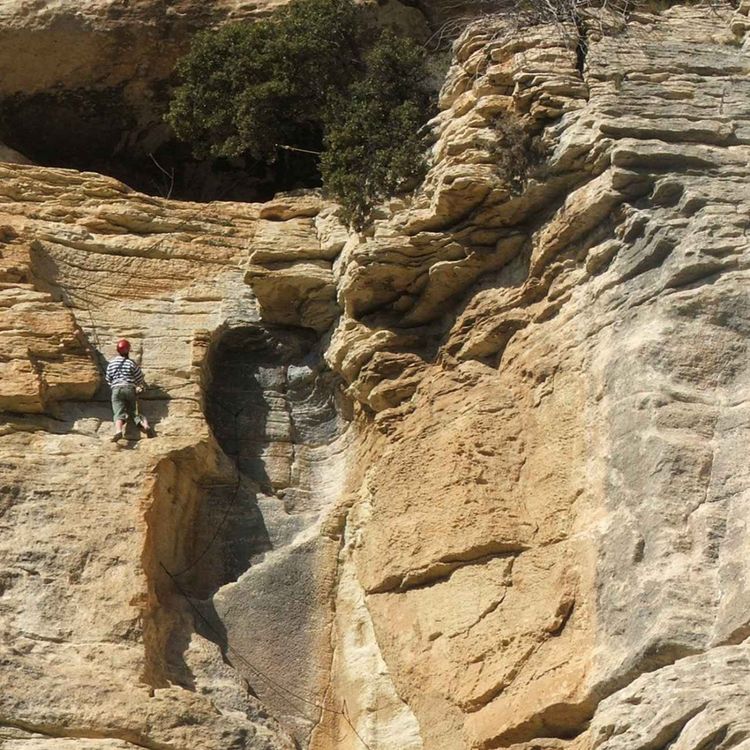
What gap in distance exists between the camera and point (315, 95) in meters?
18.3

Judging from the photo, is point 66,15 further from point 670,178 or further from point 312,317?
point 670,178

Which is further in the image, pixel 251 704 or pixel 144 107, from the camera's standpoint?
pixel 144 107

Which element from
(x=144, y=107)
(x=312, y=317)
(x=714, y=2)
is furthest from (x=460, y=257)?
(x=144, y=107)

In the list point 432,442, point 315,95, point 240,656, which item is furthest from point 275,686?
point 315,95

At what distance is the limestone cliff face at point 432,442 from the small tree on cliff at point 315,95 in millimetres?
443

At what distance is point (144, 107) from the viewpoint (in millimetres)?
19969

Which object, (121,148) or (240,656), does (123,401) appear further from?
(121,148)

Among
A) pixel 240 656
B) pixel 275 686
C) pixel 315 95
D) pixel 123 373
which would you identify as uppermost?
pixel 315 95

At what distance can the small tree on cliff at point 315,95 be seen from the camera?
17219mm

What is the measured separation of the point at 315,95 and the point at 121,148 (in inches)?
110

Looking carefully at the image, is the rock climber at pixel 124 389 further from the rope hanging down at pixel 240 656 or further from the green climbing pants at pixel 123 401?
the rope hanging down at pixel 240 656

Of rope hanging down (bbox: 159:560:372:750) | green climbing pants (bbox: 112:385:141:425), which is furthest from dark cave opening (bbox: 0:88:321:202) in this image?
rope hanging down (bbox: 159:560:372:750)

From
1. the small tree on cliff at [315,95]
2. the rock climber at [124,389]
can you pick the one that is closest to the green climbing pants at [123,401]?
the rock climber at [124,389]

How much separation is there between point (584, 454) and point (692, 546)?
→ 143 cm
